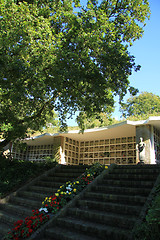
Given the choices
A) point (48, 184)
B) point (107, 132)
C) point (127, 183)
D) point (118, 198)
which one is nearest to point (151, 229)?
point (118, 198)

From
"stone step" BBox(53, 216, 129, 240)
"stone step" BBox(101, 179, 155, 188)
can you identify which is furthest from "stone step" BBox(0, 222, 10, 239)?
"stone step" BBox(101, 179, 155, 188)

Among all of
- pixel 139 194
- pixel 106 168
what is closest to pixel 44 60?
pixel 106 168

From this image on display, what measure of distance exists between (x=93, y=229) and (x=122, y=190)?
1448 mm

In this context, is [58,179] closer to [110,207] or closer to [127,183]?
[127,183]

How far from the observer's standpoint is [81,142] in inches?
549

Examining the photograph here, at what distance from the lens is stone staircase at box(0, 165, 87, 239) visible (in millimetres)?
4621

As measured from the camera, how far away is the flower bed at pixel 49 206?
3512 mm

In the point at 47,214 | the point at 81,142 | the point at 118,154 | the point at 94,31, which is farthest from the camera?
the point at 81,142

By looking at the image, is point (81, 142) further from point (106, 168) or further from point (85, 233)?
point (85, 233)

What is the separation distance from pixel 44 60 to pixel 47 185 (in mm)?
3963

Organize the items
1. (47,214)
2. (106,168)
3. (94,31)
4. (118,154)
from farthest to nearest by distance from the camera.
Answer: (118,154) → (106,168) → (94,31) → (47,214)

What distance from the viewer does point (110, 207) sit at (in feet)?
12.8

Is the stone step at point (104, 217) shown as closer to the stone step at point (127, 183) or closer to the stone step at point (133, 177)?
the stone step at point (127, 183)

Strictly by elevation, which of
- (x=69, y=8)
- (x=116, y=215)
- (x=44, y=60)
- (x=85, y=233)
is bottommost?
(x=85, y=233)
